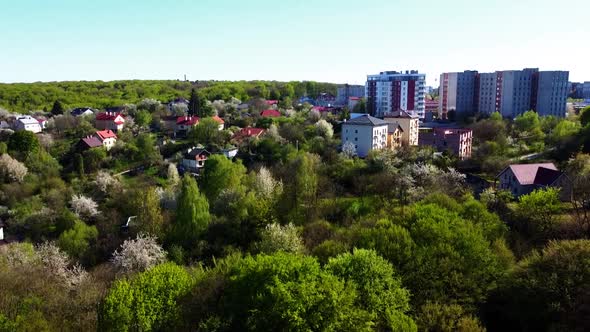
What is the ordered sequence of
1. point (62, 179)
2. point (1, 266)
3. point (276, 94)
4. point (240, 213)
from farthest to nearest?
point (276, 94), point (62, 179), point (240, 213), point (1, 266)

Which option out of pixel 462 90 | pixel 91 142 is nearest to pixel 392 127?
pixel 462 90

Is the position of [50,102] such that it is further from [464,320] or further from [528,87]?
[464,320]

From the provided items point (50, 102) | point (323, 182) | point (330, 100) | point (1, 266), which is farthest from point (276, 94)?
point (1, 266)

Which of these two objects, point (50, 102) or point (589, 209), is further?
point (50, 102)

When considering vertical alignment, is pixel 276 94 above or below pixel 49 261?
above

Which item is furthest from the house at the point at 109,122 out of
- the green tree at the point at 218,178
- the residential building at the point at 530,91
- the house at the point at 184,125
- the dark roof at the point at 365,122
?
the residential building at the point at 530,91

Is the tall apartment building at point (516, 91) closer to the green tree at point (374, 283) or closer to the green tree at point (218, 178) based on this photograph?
the green tree at point (218, 178)

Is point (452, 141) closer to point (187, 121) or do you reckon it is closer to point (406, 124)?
point (406, 124)

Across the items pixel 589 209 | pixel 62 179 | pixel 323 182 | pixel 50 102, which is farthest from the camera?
pixel 50 102
